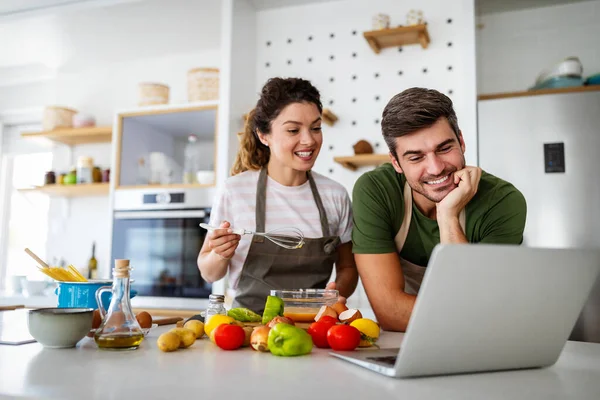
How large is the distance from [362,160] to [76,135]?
2127 millimetres

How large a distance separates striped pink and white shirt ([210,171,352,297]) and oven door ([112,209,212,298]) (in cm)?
132

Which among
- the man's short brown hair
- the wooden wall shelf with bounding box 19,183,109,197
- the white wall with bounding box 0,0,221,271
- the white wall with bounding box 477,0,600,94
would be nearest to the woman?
the man's short brown hair

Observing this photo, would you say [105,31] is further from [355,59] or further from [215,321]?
[215,321]

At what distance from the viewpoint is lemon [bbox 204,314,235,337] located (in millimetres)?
1028

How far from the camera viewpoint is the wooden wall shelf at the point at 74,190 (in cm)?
375

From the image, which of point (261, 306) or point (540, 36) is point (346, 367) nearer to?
point (261, 306)

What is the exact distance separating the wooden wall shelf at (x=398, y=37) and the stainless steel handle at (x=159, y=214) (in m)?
1.35

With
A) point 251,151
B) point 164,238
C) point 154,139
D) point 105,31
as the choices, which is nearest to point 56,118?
point 105,31

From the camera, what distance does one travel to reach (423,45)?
308cm

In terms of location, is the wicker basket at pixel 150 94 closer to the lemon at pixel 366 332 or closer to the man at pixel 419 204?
the man at pixel 419 204

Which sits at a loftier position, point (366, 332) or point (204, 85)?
point (204, 85)

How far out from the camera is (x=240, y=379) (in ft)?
2.41

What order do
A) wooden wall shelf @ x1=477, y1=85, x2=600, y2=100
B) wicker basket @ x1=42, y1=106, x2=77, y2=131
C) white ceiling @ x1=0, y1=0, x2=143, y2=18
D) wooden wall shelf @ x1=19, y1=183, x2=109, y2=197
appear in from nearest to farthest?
wooden wall shelf @ x1=477, y1=85, x2=600, y2=100 < white ceiling @ x1=0, y1=0, x2=143, y2=18 < wooden wall shelf @ x1=19, y1=183, x2=109, y2=197 < wicker basket @ x1=42, y1=106, x2=77, y2=131

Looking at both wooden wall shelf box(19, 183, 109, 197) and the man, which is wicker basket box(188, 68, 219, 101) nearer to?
wooden wall shelf box(19, 183, 109, 197)
